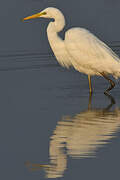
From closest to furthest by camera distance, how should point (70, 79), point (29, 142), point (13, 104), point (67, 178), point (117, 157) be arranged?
point (67, 178) < point (117, 157) < point (29, 142) < point (13, 104) < point (70, 79)

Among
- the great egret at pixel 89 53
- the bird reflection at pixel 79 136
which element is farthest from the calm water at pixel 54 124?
the great egret at pixel 89 53

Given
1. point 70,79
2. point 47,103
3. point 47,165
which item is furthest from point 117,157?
point 70,79

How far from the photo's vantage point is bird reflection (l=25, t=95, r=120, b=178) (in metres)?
8.62

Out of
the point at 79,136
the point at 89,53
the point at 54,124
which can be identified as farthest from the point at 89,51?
the point at 79,136

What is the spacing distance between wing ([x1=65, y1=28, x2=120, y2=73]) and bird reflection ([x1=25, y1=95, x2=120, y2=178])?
1.26m

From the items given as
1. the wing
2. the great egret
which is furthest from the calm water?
the wing

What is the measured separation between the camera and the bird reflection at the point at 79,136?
28.3 feet

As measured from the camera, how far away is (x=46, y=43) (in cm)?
1633

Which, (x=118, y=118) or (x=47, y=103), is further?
(x=47, y=103)

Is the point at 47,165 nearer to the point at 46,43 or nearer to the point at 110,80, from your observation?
the point at 110,80

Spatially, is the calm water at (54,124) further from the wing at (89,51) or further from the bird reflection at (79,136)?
the wing at (89,51)

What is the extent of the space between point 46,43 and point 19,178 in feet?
27.7

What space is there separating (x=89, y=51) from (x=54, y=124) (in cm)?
263

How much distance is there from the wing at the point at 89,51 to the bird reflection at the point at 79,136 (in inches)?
49.7
